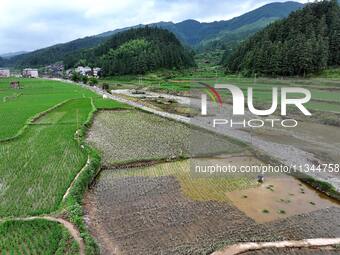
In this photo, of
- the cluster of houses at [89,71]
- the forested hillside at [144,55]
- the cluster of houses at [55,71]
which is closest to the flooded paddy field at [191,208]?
the forested hillside at [144,55]

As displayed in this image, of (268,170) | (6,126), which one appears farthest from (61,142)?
(268,170)

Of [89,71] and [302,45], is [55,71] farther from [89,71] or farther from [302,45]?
[302,45]

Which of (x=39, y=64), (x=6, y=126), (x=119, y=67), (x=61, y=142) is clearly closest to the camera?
(x=61, y=142)

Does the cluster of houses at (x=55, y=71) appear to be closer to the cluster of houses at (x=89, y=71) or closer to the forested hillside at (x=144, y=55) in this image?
the cluster of houses at (x=89, y=71)

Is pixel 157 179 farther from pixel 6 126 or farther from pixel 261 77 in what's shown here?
pixel 261 77

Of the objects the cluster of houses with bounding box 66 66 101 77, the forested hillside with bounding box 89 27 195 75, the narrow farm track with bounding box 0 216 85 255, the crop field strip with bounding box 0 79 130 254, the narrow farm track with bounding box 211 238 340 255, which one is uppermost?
the forested hillside with bounding box 89 27 195 75

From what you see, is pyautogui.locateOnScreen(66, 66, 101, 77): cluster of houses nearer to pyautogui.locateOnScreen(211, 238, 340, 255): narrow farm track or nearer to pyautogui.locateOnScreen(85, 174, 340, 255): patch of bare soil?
pyautogui.locateOnScreen(85, 174, 340, 255): patch of bare soil

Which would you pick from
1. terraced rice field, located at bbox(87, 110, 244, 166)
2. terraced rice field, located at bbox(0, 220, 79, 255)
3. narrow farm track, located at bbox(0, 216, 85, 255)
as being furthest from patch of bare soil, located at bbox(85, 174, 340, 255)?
terraced rice field, located at bbox(87, 110, 244, 166)

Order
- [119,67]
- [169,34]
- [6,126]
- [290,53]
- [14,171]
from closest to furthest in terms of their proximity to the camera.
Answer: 1. [14,171]
2. [6,126]
3. [290,53]
4. [119,67]
5. [169,34]
